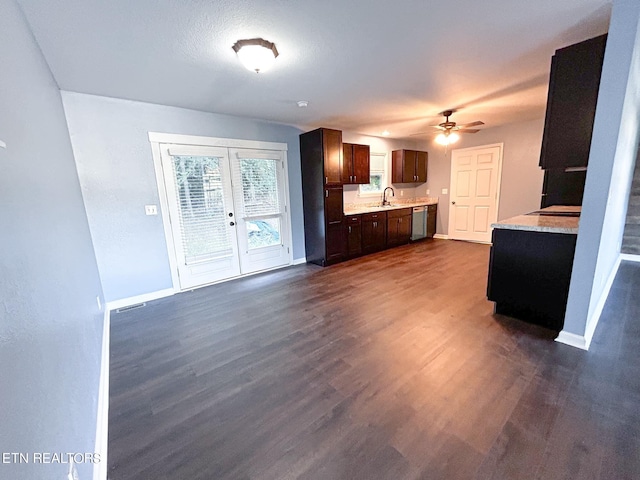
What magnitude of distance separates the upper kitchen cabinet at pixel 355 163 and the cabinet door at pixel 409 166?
1126mm

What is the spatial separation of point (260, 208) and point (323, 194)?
1041 millimetres

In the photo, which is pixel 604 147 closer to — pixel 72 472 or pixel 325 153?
pixel 325 153

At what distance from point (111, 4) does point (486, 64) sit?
9.74 ft

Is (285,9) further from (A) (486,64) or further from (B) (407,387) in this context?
(B) (407,387)

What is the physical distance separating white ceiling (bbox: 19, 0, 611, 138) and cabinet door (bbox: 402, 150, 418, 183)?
2652mm

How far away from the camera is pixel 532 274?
2432mm

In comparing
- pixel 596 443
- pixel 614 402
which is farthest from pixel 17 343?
pixel 614 402

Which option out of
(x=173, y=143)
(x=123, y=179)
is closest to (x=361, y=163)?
(x=173, y=143)

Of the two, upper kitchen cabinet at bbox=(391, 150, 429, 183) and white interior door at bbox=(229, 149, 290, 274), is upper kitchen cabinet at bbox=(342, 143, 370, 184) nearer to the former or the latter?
upper kitchen cabinet at bbox=(391, 150, 429, 183)

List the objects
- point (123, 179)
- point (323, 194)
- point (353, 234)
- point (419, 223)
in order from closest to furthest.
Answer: point (123, 179) < point (323, 194) < point (353, 234) < point (419, 223)

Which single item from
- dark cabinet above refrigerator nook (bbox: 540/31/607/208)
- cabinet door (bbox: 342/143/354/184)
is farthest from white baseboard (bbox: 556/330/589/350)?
cabinet door (bbox: 342/143/354/184)

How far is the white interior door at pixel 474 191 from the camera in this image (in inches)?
223

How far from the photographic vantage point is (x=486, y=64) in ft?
8.38

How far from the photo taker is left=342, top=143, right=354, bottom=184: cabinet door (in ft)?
16.0
